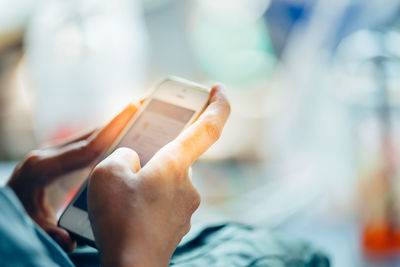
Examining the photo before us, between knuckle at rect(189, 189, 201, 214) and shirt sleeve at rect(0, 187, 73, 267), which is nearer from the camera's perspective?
shirt sleeve at rect(0, 187, 73, 267)

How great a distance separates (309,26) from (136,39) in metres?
0.66

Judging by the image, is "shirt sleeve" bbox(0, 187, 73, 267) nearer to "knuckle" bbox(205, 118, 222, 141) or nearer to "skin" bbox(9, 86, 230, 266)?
"skin" bbox(9, 86, 230, 266)

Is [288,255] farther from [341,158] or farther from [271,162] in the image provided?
[271,162]

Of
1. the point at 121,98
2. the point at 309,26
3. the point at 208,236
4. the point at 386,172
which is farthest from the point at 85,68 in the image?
the point at 208,236

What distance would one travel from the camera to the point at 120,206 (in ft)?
0.98

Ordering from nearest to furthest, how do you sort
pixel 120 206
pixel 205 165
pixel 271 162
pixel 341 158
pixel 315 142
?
pixel 120 206 → pixel 341 158 → pixel 315 142 → pixel 271 162 → pixel 205 165

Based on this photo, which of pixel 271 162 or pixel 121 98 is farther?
pixel 271 162

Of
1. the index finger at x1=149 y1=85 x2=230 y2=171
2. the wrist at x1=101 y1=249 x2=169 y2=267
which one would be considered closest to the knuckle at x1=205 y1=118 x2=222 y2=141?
the index finger at x1=149 y1=85 x2=230 y2=171

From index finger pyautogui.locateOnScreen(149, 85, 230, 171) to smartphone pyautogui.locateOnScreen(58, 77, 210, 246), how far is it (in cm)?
6

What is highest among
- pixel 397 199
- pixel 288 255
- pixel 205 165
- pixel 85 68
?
pixel 85 68

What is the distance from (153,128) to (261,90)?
1.75 meters

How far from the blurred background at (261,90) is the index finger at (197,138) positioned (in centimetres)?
20

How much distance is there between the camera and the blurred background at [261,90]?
98 cm

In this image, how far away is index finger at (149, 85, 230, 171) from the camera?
0.34 m
